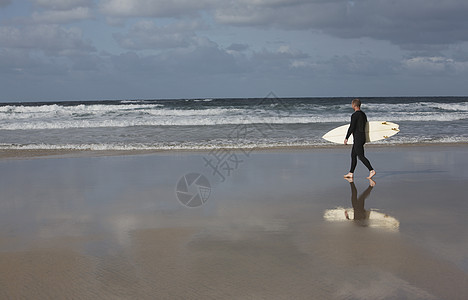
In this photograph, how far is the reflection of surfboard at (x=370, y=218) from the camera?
16.5 ft

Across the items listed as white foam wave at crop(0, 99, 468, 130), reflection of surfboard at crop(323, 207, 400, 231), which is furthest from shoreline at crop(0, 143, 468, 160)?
white foam wave at crop(0, 99, 468, 130)

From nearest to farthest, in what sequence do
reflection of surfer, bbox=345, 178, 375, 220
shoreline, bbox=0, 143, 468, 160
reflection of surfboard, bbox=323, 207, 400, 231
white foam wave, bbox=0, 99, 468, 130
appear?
reflection of surfboard, bbox=323, 207, 400, 231
reflection of surfer, bbox=345, 178, 375, 220
shoreline, bbox=0, 143, 468, 160
white foam wave, bbox=0, 99, 468, 130

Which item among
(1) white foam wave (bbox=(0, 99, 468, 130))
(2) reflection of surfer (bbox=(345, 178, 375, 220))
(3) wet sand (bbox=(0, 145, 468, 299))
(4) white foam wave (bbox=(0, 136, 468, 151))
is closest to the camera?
(3) wet sand (bbox=(0, 145, 468, 299))

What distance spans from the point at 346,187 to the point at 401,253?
3.15m

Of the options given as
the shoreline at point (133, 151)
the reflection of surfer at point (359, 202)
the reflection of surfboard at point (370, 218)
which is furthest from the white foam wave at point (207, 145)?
the reflection of surfboard at point (370, 218)

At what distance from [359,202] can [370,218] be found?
868 millimetres

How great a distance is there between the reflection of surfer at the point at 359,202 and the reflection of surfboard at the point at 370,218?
0.13 ft

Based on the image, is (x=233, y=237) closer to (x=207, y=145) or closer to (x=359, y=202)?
(x=359, y=202)

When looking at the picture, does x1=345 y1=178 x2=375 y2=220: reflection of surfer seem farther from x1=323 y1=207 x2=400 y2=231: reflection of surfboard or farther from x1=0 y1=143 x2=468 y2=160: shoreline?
x1=0 y1=143 x2=468 y2=160: shoreline

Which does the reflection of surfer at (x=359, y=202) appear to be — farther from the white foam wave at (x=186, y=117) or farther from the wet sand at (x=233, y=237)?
the white foam wave at (x=186, y=117)

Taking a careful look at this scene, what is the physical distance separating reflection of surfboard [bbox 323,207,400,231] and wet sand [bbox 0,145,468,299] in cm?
8

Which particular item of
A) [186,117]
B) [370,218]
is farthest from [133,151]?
[186,117]

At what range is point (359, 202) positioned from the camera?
6.21m

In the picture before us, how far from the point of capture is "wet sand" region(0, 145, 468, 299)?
3.50 m
